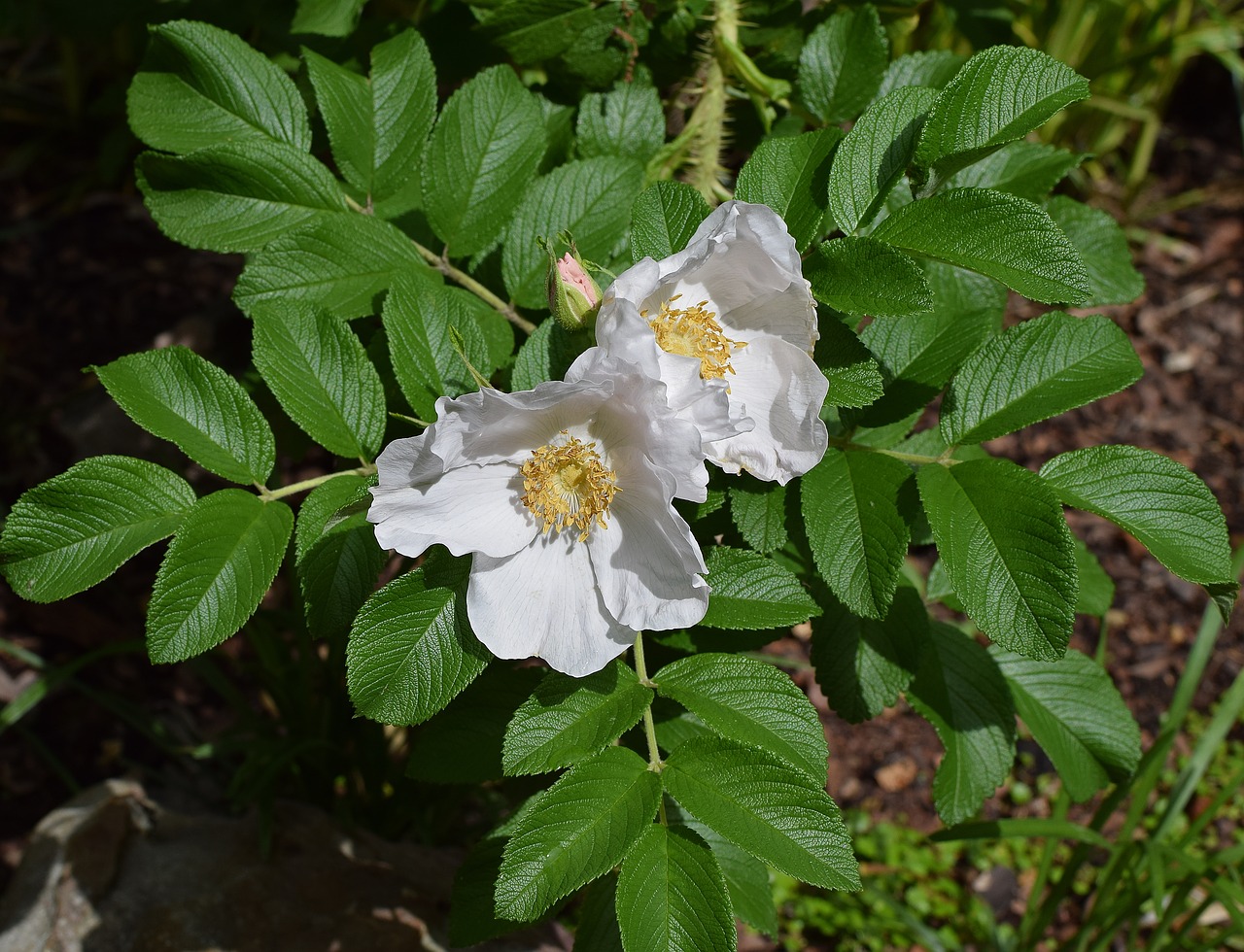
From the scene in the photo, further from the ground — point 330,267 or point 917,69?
point 917,69

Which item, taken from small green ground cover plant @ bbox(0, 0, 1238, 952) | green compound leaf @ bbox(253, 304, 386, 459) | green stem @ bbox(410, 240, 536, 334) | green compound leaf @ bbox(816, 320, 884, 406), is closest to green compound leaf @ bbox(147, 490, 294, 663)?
small green ground cover plant @ bbox(0, 0, 1238, 952)

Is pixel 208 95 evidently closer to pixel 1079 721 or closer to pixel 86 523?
pixel 86 523

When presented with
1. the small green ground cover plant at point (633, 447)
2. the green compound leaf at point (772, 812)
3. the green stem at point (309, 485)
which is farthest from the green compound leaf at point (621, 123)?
the green compound leaf at point (772, 812)

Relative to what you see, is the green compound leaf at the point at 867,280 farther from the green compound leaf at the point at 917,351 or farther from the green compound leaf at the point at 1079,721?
the green compound leaf at the point at 1079,721

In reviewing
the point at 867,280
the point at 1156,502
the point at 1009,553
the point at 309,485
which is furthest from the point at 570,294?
the point at 1156,502

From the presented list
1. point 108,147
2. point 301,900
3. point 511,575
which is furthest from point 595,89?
point 301,900
